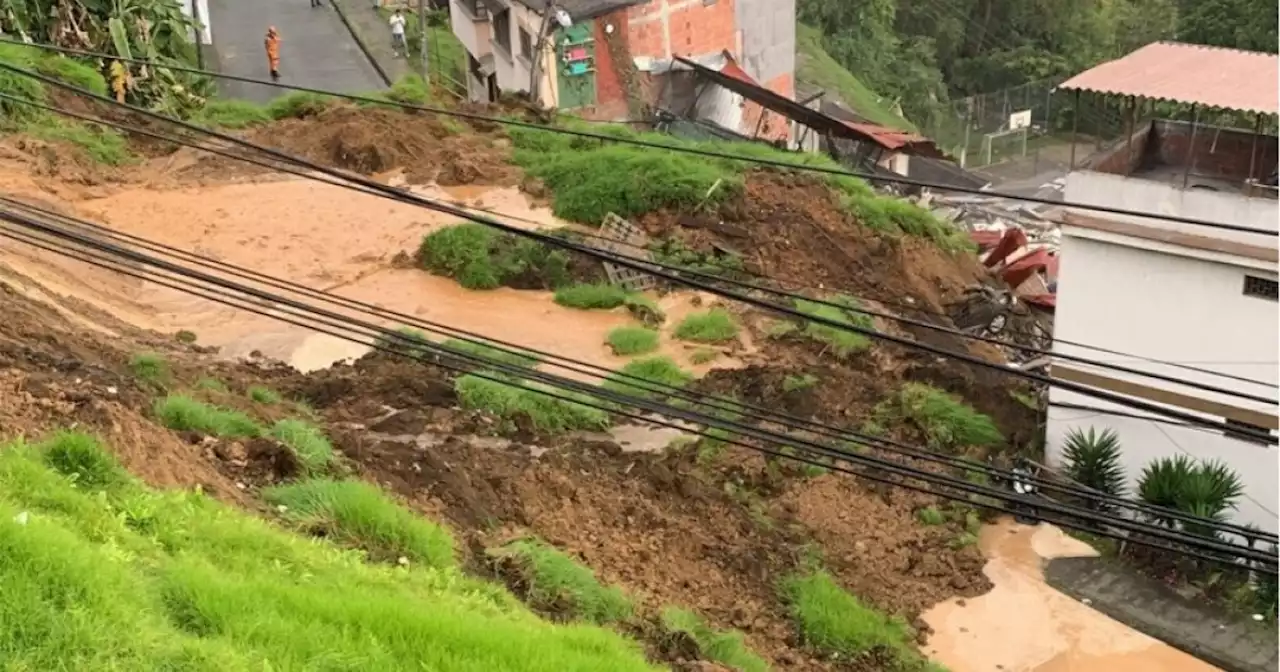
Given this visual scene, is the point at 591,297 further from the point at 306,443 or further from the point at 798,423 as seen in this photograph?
the point at 798,423

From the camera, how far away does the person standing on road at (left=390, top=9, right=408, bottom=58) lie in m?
32.4

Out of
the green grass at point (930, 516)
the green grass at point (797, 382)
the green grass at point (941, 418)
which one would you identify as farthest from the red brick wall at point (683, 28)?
the green grass at point (930, 516)

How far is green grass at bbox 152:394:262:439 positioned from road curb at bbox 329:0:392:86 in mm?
20045

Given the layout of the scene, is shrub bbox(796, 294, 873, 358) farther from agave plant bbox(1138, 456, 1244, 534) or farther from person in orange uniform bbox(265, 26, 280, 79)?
person in orange uniform bbox(265, 26, 280, 79)

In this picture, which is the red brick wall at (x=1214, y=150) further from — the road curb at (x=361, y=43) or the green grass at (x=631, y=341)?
the road curb at (x=361, y=43)

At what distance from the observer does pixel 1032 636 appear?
12555 mm

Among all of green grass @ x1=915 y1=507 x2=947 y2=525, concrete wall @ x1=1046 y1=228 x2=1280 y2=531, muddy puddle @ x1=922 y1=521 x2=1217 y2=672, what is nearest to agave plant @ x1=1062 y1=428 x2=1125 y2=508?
concrete wall @ x1=1046 y1=228 x2=1280 y2=531

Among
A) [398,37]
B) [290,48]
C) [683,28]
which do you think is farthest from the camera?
[398,37]

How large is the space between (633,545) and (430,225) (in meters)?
10.0

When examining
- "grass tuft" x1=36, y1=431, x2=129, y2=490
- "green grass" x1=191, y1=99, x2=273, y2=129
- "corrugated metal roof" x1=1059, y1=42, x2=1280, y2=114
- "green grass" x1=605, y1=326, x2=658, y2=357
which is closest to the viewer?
"grass tuft" x1=36, y1=431, x2=129, y2=490

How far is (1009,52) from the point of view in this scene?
46938 mm

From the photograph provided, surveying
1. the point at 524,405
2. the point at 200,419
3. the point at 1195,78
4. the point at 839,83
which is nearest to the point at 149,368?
the point at 200,419

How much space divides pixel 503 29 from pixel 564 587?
70.4 feet

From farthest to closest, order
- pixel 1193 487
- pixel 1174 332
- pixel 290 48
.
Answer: pixel 290 48, pixel 1174 332, pixel 1193 487
